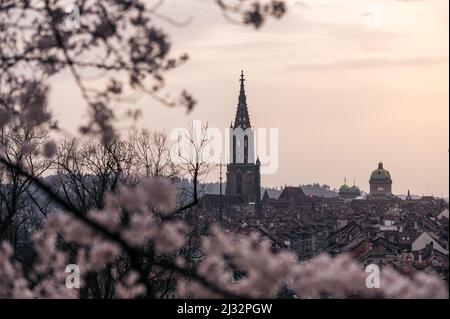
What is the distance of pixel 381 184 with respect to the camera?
137750mm

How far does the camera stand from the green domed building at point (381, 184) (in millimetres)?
135750

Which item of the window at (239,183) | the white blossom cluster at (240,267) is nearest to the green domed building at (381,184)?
the window at (239,183)

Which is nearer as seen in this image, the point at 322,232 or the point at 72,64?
the point at 72,64

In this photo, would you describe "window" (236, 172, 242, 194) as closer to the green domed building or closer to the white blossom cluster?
the green domed building

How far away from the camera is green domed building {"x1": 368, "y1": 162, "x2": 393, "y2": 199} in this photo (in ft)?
445

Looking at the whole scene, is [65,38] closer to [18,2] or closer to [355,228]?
[18,2]

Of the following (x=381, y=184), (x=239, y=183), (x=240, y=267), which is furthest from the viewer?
(x=381, y=184)

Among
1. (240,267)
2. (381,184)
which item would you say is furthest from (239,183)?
(240,267)

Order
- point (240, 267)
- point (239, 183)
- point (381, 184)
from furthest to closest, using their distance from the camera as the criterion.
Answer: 1. point (381, 184)
2. point (239, 183)
3. point (240, 267)

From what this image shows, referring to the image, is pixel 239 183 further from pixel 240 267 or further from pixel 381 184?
pixel 240 267

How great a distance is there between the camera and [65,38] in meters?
5.64

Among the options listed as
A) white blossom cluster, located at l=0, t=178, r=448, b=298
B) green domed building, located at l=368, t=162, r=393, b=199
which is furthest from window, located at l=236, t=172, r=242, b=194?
white blossom cluster, located at l=0, t=178, r=448, b=298

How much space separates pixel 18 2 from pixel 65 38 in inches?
16.6
